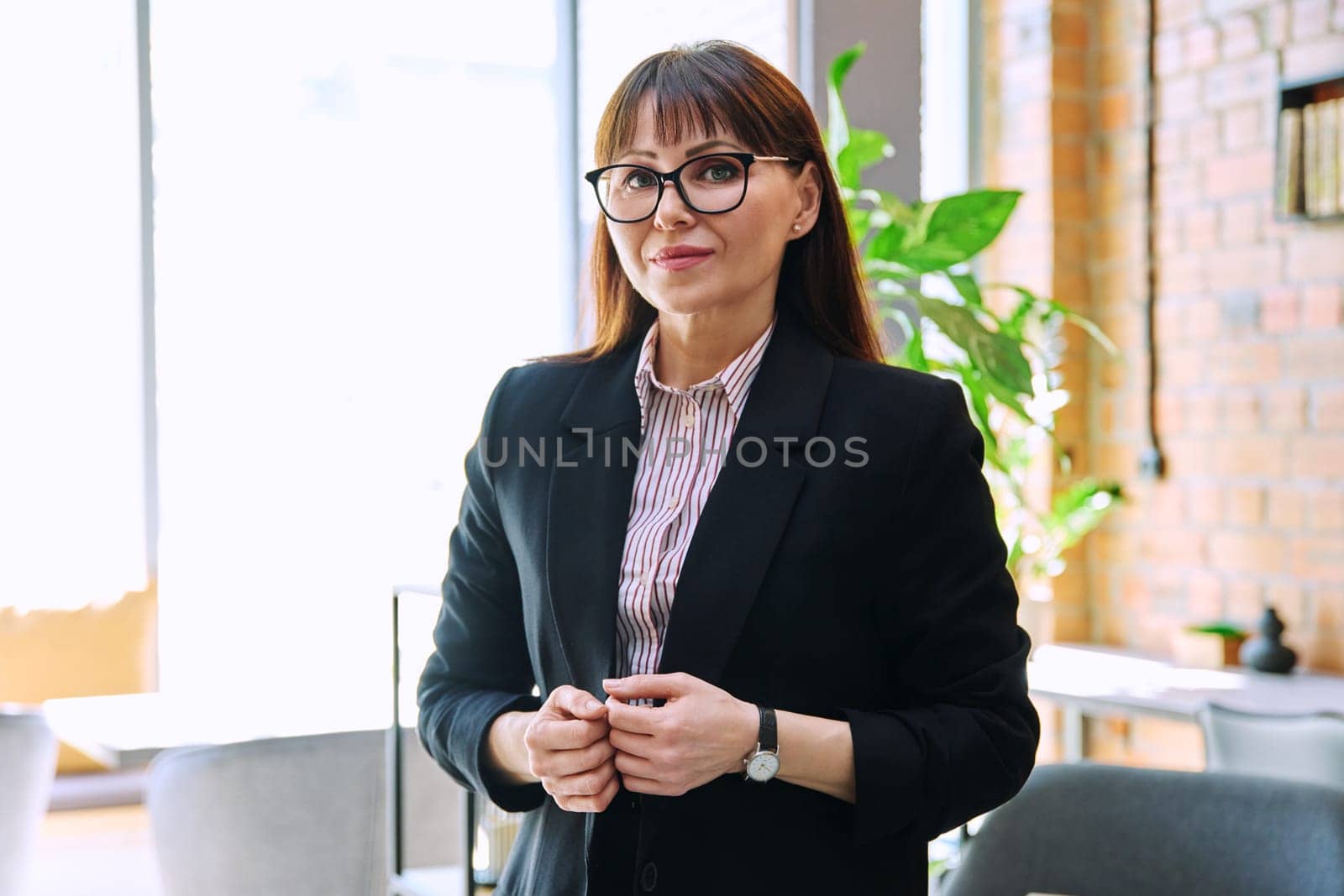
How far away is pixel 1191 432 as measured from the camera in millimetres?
3715

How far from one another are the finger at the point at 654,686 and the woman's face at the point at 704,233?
13.0 inches

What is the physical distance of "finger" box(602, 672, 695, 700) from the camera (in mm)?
999

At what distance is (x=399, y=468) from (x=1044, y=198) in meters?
2.12

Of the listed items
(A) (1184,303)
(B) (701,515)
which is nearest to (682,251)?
(B) (701,515)

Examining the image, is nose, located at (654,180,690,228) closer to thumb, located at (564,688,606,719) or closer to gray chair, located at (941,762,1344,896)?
thumb, located at (564,688,606,719)

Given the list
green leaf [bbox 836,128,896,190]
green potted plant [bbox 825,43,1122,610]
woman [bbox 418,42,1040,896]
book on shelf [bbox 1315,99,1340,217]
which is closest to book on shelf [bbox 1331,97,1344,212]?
book on shelf [bbox 1315,99,1340,217]

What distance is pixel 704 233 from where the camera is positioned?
113 centimetres

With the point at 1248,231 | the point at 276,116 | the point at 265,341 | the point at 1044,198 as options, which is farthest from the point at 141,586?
the point at 1248,231

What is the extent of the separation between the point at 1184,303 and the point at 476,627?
3.00 meters

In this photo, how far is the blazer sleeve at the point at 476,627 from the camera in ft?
4.11

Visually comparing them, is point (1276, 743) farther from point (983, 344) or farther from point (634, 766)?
point (634, 766)

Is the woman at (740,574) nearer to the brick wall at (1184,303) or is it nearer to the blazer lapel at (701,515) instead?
the blazer lapel at (701,515)

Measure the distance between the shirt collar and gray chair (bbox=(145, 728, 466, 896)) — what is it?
0.88 m

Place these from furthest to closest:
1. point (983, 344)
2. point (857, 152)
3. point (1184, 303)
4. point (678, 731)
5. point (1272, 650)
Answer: point (1184, 303) → point (1272, 650) → point (857, 152) → point (983, 344) → point (678, 731)
